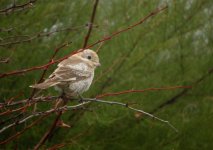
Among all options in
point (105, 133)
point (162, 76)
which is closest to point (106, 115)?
point (105, 133)

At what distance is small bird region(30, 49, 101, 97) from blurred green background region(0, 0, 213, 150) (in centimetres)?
49

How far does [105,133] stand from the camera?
14.1ft

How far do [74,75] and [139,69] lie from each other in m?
0.92

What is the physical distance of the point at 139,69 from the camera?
169 inches

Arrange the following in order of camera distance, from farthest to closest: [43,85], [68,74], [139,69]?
[139,69] → [68,74] → [43,85]

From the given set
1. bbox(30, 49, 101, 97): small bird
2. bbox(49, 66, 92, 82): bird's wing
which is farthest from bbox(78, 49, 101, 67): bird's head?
bbox(49, 66, 92, 82): bird's wing

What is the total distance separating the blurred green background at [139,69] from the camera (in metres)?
4.12

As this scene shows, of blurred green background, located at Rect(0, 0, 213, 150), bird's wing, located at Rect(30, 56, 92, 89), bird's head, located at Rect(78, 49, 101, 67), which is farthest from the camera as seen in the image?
blurred green background, located at Rect(0, 0, 213, 150)

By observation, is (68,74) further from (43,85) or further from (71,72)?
(43,85)

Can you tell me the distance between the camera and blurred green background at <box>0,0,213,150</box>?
4.12m

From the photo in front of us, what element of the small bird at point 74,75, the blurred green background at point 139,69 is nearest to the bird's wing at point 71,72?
the small bird at point 74,75

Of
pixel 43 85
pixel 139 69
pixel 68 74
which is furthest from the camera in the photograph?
pixel 139 69

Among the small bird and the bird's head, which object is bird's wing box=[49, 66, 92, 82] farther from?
the bird's head

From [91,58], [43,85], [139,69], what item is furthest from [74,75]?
[139,69]
